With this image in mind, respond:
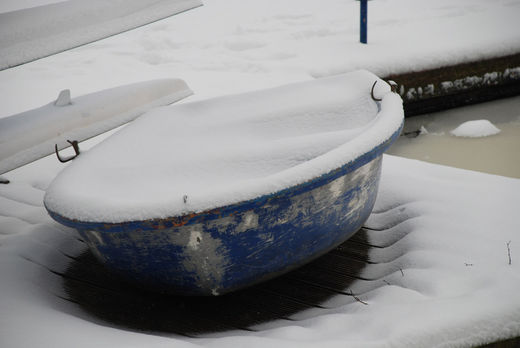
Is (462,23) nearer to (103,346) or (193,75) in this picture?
(193,75)

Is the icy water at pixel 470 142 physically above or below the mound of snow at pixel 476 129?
below

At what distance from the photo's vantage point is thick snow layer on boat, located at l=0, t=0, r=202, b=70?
1764mm

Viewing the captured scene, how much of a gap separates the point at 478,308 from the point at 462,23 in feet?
12.1

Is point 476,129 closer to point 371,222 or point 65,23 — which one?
point 371,222

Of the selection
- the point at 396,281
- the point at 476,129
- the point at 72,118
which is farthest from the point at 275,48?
the point at 396,281

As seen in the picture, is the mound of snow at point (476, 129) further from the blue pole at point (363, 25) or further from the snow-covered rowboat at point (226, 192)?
the snow-covered rowboat at point (226, 192)

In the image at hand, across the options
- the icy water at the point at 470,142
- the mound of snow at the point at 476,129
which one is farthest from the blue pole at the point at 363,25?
the mound of snow at the point at 476,129

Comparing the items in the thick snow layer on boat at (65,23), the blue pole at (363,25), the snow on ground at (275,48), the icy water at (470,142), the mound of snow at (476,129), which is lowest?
the icy water at (470,142)

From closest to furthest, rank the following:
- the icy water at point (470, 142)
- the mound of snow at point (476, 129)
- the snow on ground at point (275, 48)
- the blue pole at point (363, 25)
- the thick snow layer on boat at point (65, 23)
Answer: the thick snow layer on boat at point (65, 23), the icy water at point (470, 142), the mound of snow at point (476, 129), the snow on ground at point (275, 48), the blue pole at point (363, 25)

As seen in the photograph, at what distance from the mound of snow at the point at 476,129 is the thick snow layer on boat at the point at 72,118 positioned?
1.93 m

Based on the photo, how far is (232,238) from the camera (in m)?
1.44

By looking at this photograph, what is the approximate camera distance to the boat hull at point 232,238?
1.40 m

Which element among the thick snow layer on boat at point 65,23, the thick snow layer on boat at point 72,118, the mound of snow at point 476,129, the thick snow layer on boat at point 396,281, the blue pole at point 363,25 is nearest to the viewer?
the thick snow layer on boat at point 396,281

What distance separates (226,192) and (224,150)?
570 mm
